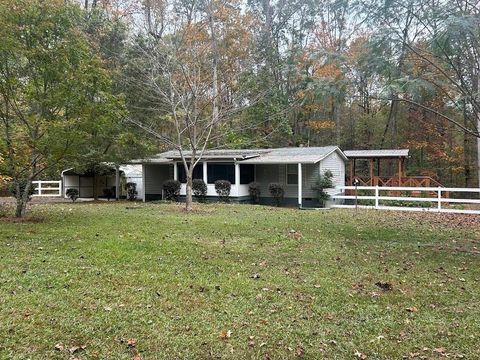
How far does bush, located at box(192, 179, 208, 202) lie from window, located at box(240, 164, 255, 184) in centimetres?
196

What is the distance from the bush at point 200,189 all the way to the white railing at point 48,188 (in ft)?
33.2

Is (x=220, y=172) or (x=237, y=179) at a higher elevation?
(x=220, y=172)

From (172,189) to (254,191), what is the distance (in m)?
4.36

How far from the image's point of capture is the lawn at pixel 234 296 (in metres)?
A: 3.72

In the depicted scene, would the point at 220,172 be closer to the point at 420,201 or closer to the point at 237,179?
the point at 237,179

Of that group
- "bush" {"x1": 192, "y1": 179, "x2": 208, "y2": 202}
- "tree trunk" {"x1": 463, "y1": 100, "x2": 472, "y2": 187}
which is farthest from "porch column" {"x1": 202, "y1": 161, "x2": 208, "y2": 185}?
"tree trunk" {"x1": 463, "y1": 100, "x2": 472, "y2": 187}

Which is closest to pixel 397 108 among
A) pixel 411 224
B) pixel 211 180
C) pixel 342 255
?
pixel 211 180

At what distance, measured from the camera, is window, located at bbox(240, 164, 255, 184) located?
20.7 m

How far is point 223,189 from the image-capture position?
786 inches

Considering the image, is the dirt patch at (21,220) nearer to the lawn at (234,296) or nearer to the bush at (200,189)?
the lawn at (234,296)

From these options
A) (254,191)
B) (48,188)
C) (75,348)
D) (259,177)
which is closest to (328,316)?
(75,348)

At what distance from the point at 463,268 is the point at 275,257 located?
3.11 m

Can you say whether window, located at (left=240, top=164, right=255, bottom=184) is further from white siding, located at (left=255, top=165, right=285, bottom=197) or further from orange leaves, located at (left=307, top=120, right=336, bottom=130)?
orange leaves, located at (left=307, top=120, right=336, bottom=130)

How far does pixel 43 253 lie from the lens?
6.97 m
